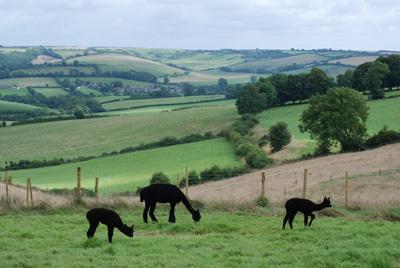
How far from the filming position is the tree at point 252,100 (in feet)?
344

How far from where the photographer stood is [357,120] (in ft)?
230

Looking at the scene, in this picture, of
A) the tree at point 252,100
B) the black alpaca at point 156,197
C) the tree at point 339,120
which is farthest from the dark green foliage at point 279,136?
the black alpaca at point 156,197

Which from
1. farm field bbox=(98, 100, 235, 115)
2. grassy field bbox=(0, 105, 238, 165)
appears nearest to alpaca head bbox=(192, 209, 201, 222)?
grassy field bbox=(0, 105, 238, 165)

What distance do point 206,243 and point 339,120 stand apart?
5658cm

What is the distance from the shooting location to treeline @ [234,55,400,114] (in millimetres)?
103250

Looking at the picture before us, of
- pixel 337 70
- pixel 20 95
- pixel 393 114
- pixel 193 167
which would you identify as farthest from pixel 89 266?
pixel 337 70

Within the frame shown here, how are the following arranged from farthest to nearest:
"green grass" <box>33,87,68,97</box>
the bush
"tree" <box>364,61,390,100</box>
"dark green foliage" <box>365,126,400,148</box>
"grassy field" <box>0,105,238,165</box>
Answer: "green grass" <box>33,87,68,97</box> < "tree" <box>364,61,390,100</box> < "grassy field" <box>0,105,238,165</box> < "dark green foliage" <box>365,126,400,148</box> < the bush

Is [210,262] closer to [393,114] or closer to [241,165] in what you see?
[241,165]

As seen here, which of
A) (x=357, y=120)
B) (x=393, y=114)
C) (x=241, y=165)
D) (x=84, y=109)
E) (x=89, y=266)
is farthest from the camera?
(x=84, y=109)

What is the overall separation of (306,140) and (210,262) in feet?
223

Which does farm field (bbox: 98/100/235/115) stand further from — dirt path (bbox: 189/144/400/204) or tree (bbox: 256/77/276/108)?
dirt path (bbox: 189/144/400/204)

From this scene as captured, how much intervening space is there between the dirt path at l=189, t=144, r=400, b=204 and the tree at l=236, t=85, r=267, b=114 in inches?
1743

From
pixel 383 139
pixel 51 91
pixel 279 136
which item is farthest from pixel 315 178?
pixel 51 91

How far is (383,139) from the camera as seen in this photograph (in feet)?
225
